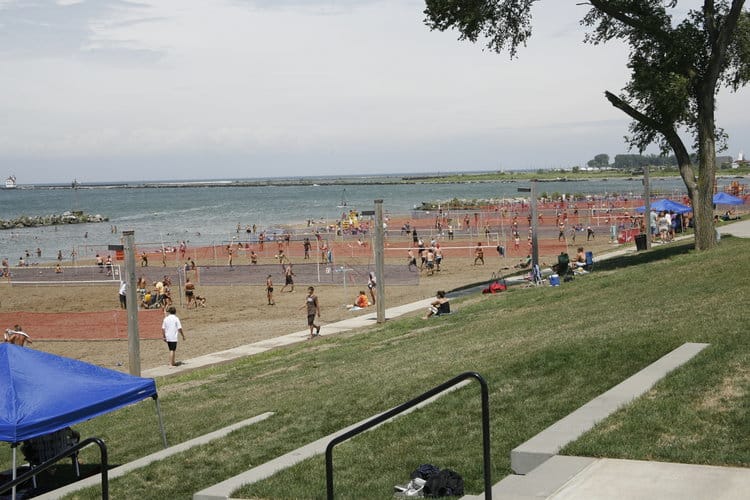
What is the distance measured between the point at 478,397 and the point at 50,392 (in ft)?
17.0

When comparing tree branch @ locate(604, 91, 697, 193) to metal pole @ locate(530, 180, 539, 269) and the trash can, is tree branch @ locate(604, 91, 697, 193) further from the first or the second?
the trash can

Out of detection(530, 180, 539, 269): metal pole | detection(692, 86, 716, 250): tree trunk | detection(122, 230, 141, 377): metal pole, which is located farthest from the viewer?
detection(530, 180, 539, 269): metal pole

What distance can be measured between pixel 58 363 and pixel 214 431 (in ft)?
7.40

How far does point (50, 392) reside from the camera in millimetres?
10539

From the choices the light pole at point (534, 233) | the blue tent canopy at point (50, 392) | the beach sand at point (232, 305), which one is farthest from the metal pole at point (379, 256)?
the blue tent canopy at point (50, 392)

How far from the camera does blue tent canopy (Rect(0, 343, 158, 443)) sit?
991cm

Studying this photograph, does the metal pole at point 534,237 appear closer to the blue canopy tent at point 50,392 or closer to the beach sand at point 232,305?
the beach sand at point 232,305

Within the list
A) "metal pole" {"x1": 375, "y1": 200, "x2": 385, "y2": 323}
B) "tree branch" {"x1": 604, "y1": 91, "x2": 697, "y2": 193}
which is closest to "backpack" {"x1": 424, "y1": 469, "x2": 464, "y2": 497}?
"metal pole" {"x1": 375, "y1": 200, "x2": 385, "y2": 323}

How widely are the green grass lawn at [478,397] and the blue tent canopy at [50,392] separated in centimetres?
106

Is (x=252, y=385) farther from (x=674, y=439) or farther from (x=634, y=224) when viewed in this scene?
(x=634, y=224)

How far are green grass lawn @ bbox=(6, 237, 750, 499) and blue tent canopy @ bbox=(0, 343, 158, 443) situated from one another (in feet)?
3.48

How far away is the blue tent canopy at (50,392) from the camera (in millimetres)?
9906

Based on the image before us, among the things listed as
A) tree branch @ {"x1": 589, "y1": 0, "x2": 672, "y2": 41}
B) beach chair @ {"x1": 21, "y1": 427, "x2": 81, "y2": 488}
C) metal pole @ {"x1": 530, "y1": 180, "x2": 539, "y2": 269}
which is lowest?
beach chair @ {"x1": 21, "y1": 427, "x2": 81, "y2": 488}

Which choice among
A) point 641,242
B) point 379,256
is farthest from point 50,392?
A: point 641,242
